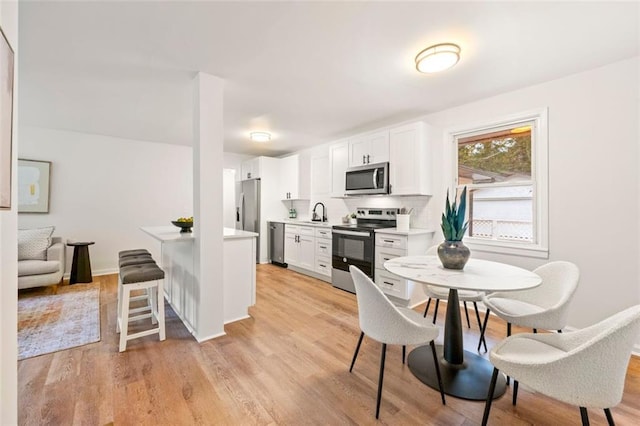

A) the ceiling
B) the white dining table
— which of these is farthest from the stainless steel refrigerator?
the white dining table

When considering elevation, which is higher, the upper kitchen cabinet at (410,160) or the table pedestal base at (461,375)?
the upper kitchen cabinet at (410,160)

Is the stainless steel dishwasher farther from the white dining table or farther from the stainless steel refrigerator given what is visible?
the white dining table

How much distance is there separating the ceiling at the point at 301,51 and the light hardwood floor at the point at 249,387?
246 centimetres

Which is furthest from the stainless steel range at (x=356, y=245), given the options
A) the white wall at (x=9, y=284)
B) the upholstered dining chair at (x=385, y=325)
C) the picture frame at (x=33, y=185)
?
the picture frame at (x=33, y=185)

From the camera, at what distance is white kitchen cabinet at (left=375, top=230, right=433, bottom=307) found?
330 cm

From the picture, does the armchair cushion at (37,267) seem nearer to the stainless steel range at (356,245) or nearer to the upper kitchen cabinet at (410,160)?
the stainless steel range at (356,245)

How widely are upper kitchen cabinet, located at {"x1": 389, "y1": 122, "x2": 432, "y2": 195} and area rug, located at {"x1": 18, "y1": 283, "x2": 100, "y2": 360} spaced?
3.72 metres

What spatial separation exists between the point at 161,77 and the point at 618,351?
3.66 meters

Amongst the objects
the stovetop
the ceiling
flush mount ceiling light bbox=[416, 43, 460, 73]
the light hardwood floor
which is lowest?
the light hardwood floor

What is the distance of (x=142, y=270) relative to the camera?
241cm

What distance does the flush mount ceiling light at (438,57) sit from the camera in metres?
2.06

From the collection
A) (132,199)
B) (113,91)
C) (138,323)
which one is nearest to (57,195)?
(132,199)

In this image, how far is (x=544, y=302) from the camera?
6.93ft

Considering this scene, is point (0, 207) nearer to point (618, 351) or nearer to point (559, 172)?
point (618, 351)
